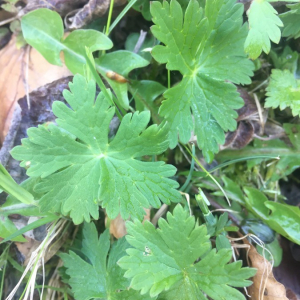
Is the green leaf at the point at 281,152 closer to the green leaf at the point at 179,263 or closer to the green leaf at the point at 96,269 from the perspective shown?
the green leaf at the point at 179,263

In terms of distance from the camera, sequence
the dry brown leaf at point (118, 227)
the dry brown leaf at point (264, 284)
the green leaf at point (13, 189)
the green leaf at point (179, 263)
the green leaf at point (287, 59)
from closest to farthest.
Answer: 1. the green leaf at point (179, 263)
2. the green leaf at point (13, 189)
3. the dry brown leaf at point (264, 284)
4. the dry brown leaf at point (118, 227)
5. the green leaf at point (287, 59)

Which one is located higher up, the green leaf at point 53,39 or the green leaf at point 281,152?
the green leaf at point 53,39

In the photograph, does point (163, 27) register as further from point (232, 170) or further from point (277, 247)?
point (277, 247)

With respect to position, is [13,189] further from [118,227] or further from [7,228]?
[118,227]

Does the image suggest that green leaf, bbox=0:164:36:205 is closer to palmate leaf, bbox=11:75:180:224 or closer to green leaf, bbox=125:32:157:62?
palmate leaf, bbox=11:75:180:224

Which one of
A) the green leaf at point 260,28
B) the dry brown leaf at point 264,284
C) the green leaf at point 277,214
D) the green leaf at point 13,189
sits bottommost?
the dry brown leaf at point 264,284

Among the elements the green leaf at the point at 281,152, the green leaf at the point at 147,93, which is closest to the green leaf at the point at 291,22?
the green leaf at the point at 281,152

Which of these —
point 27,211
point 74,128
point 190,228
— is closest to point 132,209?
point 190,228
